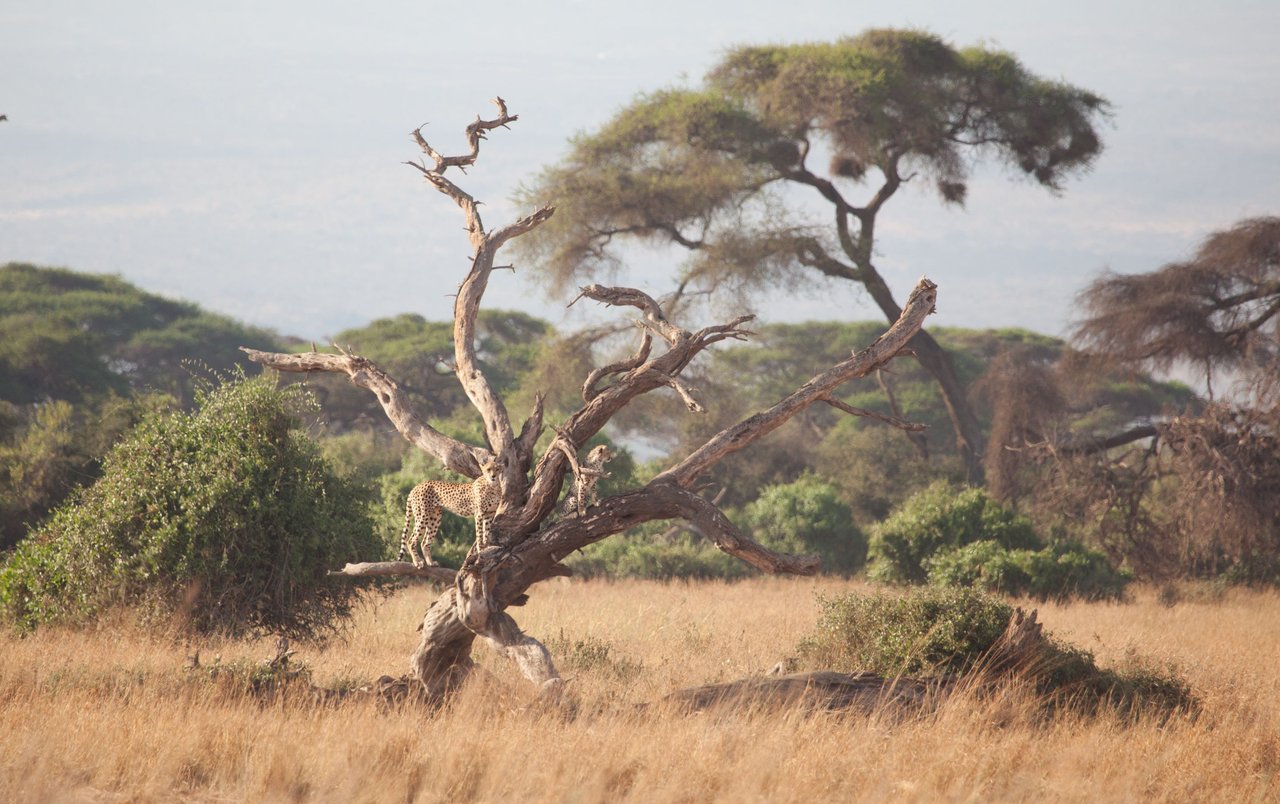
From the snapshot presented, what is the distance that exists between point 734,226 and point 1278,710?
20.5 m

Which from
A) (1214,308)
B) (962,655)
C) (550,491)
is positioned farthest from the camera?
(1214,308)

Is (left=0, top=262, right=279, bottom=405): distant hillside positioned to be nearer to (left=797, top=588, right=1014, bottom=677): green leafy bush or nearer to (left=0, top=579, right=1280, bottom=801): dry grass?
(left=0, top=579, right=1280, bottom=801): dry grass

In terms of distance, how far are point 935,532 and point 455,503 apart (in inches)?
458

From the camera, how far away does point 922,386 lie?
125 ft

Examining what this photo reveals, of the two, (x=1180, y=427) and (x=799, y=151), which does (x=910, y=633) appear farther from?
(x=799, y=151)

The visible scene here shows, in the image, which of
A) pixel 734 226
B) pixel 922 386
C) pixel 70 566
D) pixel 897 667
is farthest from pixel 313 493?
pixel 922 386

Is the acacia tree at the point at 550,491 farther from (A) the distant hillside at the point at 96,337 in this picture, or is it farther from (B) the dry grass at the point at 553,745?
(A) the distant hillside at the point at 96,337

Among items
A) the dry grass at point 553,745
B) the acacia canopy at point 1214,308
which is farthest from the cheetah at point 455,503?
the acacia canopy at point 1214,308

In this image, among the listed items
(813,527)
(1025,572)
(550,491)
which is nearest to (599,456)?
(550,491)

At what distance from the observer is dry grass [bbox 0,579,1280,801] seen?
6.42 meters

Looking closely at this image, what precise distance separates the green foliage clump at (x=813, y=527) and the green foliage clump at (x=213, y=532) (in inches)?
455

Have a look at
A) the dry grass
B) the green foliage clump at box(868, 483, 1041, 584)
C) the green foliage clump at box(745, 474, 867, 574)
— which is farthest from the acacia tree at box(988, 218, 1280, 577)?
the dry grass

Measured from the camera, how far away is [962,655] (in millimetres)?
9453

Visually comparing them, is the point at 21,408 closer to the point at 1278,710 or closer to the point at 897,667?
the point at 897,667
